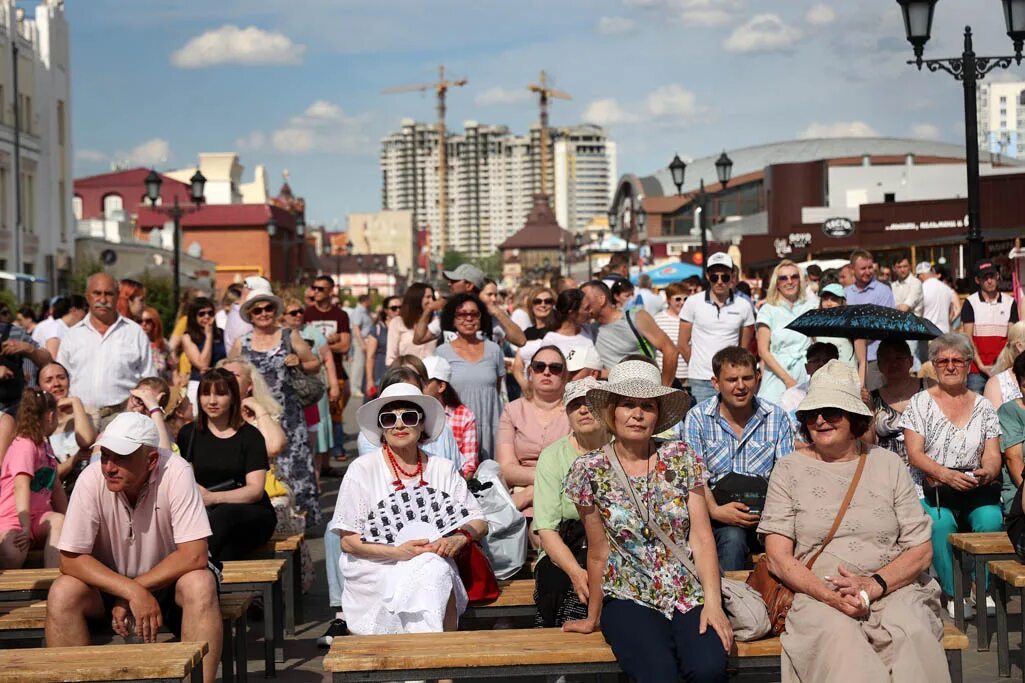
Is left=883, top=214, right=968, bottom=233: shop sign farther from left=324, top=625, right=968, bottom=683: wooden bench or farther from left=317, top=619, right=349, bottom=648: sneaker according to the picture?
left=324, top=625, right=968, bottom=683: wooden bench

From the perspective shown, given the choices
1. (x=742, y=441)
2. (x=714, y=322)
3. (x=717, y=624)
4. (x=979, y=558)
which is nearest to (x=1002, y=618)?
(x=979, y=558)

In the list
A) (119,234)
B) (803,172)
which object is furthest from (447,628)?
(803,172)

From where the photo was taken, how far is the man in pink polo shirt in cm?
619

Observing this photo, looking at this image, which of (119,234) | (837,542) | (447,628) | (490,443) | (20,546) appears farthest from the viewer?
(119,234)

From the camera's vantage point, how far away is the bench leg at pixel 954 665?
5.77 metres

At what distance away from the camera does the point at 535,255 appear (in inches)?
7825

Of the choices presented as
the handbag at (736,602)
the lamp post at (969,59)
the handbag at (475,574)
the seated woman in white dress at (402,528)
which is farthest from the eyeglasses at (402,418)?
the lamp post at (969,59)

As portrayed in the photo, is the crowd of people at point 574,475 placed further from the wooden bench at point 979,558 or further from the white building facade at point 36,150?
the white building facade at point 36,150

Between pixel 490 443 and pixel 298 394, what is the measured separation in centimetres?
188

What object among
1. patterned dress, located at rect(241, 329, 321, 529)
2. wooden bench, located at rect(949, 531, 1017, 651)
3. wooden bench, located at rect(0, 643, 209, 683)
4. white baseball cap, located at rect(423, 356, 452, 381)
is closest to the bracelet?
wooden bench, located at rect(949, 531, 1017, 651)

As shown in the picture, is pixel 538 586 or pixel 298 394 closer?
pixel 538 586

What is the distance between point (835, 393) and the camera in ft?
19.4

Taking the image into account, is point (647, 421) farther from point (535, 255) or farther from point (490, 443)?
point (535, 255)

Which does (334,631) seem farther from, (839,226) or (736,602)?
(839,226)
